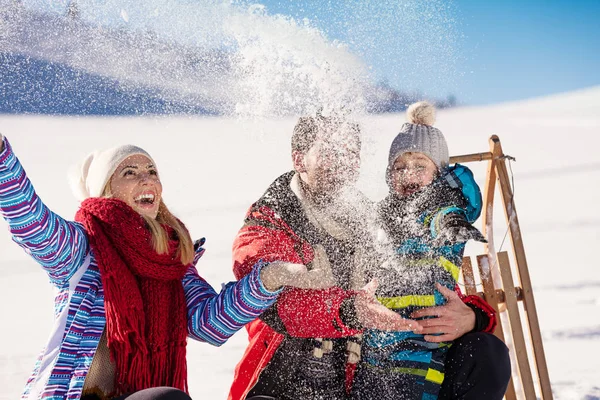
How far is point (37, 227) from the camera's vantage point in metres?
1.69

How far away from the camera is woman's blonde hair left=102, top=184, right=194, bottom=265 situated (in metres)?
1.98

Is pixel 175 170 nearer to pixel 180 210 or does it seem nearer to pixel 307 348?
pixel 180 210

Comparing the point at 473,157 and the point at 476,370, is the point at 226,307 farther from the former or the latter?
the point at 473,157

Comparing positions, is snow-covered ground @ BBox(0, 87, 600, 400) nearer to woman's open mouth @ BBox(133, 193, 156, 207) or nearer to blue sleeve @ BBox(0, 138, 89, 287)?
woman's open mouth @ BBox(133, 193, 156, 207)

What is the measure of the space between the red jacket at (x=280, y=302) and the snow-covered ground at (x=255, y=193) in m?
0.44

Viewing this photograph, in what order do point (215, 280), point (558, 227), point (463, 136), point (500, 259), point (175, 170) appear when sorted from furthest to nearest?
1. point (463, 136)
2. point (175, 170)
3. point (558, 227)
4. point (215, 280)
5. point (500, 259)

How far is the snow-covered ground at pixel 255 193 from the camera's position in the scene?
11.5ft

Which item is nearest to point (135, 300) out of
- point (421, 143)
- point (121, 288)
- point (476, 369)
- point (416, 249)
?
point (121, 288)

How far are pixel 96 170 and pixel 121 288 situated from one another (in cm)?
40

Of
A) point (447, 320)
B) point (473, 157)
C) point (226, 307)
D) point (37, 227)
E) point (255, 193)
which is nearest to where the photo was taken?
point (37, 227)

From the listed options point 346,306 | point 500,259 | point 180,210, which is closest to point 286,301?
point 346,306

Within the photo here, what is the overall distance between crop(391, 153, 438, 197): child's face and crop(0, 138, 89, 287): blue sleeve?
3.66 feet

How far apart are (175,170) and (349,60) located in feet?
19.3

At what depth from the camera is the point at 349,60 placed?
297 centimetres
